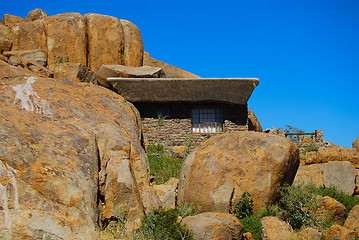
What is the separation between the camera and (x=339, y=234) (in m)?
8.91

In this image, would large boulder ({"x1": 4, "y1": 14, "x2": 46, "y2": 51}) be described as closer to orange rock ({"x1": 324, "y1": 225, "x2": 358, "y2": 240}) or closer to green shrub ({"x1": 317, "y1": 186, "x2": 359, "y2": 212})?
green shrub ({"x1": 317, "y1": 186, "x2": 359, "y2": 212})

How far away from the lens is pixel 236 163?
399 inches

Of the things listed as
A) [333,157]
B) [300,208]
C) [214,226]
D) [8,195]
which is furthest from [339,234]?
[8,195]

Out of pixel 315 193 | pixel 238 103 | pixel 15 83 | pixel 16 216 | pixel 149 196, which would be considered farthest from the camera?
pixel 238 103

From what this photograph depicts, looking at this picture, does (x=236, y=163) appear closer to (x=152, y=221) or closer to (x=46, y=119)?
(x=152, y=221)

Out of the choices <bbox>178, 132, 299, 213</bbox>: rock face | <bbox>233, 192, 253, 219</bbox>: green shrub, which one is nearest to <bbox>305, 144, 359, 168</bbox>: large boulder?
<bbox>178, 132, 299, 213</bbox>: rock face

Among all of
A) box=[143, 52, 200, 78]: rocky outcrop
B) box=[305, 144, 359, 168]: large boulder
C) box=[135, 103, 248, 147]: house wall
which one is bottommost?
box=[305, 144, 359, 168]: large boulder

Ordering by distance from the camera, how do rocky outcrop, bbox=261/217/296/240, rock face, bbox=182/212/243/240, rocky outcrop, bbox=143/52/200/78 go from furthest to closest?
rocky outcrop, bbox=143/52/200/78
rocky outcrop, bbox=261/217/296/240
rock face, bbox=182/212/243/240

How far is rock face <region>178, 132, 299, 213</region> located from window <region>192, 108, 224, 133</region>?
8774mm

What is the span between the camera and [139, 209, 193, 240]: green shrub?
7.66 meters

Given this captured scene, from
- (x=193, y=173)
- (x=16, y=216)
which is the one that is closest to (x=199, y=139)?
(x=193, y=173)

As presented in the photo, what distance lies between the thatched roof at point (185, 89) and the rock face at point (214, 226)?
10463mm

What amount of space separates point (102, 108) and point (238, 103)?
9.78 meters

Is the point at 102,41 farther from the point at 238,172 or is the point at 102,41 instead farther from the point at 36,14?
the point at 238,172
